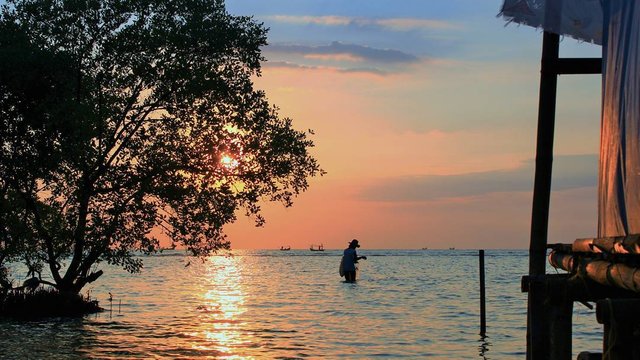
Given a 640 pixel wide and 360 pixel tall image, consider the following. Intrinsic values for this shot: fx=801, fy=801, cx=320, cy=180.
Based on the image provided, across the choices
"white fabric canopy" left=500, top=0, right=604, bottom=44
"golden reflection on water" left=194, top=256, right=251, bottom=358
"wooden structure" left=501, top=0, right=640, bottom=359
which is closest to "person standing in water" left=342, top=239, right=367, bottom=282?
"golden reflection on water" left=194, top=256, right=251, bottom=358

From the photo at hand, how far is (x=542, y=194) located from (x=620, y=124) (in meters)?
3.47

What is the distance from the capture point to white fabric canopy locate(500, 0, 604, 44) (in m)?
12.4

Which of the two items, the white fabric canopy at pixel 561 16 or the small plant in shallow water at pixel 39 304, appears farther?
the small plant in shallow water at pixel 39 304

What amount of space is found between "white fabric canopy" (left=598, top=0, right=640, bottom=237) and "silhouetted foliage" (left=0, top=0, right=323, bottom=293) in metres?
19.4

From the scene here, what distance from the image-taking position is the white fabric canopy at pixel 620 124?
9.80m

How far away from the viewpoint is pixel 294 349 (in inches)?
1071

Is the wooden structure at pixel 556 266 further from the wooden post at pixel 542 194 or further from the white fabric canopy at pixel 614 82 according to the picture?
the white fabric canopy at pixel 614 82

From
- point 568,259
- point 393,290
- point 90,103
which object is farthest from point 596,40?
point 393,290

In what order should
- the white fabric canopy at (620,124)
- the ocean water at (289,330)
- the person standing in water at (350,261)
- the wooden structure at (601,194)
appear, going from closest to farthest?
1. the wooden structure at (601,194)
2. the white fabric canopy at (620,124)
3. the ocean water at (289,330)
4. the person standing in water at (350,261)

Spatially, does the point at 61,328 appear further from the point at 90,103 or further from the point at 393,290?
the point at 393,290

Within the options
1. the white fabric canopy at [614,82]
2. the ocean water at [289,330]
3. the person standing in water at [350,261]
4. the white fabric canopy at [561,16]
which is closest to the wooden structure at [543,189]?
the white fabric canopy at [561,16]

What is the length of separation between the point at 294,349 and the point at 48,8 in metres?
15.1

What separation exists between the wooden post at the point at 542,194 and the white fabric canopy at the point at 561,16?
0.80 m

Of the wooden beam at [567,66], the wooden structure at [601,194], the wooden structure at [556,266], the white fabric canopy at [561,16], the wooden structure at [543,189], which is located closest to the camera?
the wooden structure at [601,194]
